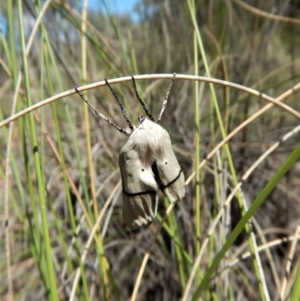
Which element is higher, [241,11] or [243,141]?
[241,11]

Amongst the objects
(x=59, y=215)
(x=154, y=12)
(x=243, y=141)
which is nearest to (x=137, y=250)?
(x=59, y=215)

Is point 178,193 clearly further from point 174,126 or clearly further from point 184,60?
point 184,60


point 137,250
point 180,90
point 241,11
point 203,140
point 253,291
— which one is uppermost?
point 241,11

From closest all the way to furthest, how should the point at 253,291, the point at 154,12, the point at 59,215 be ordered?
the point at 253,291 → the point at 59,215 → the point at 154,12

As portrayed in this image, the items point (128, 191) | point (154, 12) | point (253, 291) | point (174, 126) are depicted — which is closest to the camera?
point (128, 191)
